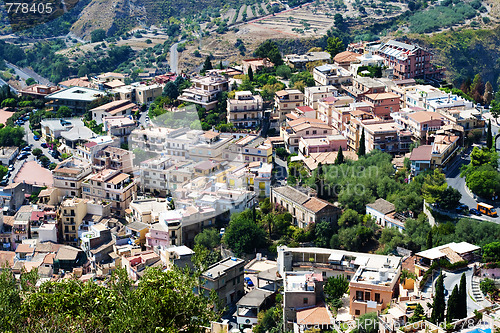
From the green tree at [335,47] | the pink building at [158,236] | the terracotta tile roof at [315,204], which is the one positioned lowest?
the pink building at [158,236]

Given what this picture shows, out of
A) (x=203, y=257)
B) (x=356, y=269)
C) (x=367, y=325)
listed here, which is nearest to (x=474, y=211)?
(x=356, y=269)

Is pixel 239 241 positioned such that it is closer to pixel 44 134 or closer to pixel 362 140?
pixel 362 140

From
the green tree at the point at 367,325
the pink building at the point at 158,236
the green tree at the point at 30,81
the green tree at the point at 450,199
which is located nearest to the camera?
the green tree at the point at 367,325

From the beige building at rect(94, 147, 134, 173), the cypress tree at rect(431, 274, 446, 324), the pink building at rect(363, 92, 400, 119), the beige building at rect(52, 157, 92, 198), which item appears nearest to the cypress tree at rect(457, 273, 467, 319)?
the cypress tree at rect(431, 274, 446, 324)

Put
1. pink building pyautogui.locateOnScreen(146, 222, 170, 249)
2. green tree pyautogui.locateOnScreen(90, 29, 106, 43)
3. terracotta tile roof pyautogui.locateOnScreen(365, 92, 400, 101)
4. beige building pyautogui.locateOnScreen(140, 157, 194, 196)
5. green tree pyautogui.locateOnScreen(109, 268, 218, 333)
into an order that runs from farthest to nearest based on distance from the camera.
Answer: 1. green tree pyautogui.locateOnScreen(90, 29, 106, 43)
2. terracotta tile roof pyautogui.locateOnScreen(365, 92, 400, 101)
3. beige building pyautogui.locateOnScreen(140, 157, 194, 196)
4. pink building pyautogui.locateOnScreen(146, 222, 170, 249)
5. green tree pyautogui.locateOnScreen(109, 268, 218, 333)

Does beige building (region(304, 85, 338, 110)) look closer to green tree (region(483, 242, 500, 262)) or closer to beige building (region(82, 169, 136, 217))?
beige building (region(82, 169, 136, 217))

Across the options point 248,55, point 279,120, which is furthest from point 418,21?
point 279,120

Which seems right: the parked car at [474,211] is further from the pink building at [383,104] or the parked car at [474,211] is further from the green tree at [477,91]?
the green tree at [477,91]

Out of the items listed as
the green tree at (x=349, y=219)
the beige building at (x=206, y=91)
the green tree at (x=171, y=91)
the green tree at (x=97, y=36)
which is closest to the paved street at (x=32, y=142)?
the green tree at (x=171, y=91)
